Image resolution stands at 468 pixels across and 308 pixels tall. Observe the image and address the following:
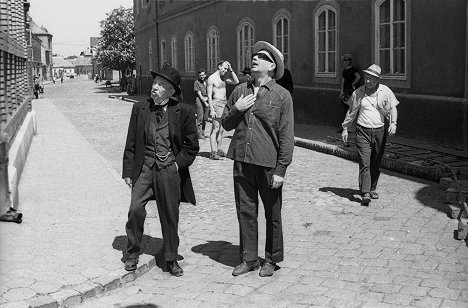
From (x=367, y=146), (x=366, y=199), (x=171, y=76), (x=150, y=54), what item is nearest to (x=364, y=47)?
(x=367, y=146)

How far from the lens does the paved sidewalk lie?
214 inches

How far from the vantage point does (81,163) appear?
12484 mm

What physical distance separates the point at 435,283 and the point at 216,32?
21.6m

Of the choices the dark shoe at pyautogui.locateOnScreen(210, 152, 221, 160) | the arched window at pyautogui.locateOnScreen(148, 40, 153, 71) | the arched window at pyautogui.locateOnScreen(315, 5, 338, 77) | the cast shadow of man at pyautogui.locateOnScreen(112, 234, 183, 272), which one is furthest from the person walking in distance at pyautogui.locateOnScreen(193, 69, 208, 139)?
the arched window at pyautogui.locateOnScreen(148, 40, 153, 71)

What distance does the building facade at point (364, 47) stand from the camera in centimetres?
1295

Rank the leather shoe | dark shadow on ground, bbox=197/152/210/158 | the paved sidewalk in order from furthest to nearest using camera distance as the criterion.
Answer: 1. dark shadow on ground, bbox=197/152/210/158
2. the leather shoe
3. the paved sidewalk

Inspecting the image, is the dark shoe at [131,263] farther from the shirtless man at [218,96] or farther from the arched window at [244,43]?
the arched window at [244,43]

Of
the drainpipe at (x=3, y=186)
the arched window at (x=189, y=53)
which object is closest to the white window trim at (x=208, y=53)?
the arched window at (x=189, y=53)

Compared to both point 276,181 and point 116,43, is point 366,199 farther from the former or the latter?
point 116,43

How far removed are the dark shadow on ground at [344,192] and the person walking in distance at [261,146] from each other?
3251mm

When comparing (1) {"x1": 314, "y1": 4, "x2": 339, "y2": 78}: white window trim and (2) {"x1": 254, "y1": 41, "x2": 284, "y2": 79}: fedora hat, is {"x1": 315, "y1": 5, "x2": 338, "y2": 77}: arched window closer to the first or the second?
(1) {"x1": 314, "y1": 4, "x2": 339, "y2": 78}: white window trim

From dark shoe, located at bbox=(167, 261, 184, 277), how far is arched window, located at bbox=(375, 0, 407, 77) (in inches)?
382

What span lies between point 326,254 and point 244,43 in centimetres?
1755

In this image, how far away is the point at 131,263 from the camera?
591 centimetres
